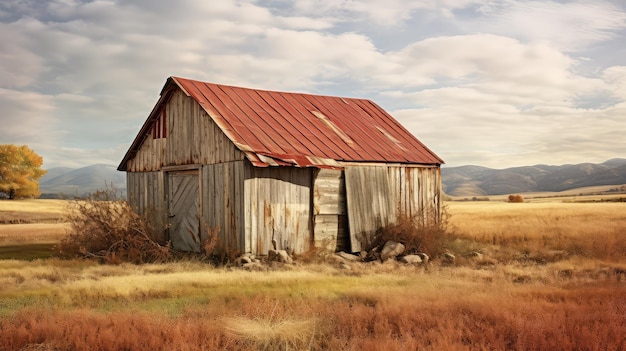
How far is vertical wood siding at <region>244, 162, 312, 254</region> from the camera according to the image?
1558cm

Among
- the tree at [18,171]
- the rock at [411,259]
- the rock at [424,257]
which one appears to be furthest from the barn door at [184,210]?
the tree at [18,171]

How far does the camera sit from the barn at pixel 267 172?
15891 millimetres

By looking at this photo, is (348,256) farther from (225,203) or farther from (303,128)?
(303,128)

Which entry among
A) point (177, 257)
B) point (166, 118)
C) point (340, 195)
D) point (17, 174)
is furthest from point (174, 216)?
point (17, 174)

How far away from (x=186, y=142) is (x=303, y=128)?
384 cm

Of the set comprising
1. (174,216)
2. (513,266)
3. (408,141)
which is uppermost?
(408,141)

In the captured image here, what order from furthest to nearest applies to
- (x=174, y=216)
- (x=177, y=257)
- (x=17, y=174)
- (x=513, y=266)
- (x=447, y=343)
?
(x=17, y=174)
(x=174, y=216)
(x=177, y=257)
(x=513, y=266)
(x=447, y=343)

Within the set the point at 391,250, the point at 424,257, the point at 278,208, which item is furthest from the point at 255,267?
the point at 424,257

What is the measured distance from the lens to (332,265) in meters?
15.6

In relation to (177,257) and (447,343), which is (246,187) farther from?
(447,343)

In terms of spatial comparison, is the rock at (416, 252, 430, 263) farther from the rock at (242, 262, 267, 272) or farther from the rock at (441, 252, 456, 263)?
the rock at (242, 262, 267, 272)

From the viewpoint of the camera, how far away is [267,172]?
16.0 m

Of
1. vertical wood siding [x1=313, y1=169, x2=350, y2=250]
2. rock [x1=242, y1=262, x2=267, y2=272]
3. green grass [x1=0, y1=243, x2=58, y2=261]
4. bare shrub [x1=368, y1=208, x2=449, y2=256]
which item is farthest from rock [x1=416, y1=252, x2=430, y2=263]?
green grass [x1=0, y1=243, x2=58, y2=261]

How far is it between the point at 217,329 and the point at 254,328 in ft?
1.62
